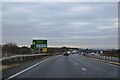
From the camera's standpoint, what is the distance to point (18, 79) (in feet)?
63.2

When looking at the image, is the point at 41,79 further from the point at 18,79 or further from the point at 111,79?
the point at 111,79

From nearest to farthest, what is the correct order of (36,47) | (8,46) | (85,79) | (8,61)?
1. (85,79)
2. (8,61)
3. (36,47)
4. (8,46)

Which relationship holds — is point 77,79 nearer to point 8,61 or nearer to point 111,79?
point 111,79

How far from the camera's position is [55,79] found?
744 inches

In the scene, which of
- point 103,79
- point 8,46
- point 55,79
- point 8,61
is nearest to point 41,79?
point 55,79

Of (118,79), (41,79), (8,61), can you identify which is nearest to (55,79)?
(41,79)

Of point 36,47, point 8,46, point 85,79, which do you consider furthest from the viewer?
point 8,46

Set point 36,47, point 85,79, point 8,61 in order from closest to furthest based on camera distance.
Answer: point 85,79, point 8,61, point 36,47

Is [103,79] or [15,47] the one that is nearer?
[103,79]

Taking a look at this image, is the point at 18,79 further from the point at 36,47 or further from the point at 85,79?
the point at 36,47

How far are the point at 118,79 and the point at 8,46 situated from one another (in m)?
72.8

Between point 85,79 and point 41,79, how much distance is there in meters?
2.42

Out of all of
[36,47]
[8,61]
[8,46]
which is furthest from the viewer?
[8,46]

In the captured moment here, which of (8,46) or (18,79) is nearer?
(18,79)
